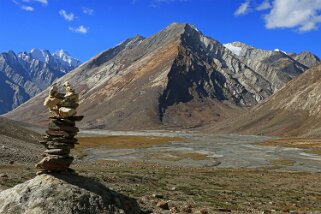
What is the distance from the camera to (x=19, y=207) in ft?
71.9

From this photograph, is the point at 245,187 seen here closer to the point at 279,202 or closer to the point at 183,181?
the point at 183,181

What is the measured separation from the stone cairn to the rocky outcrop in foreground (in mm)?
593

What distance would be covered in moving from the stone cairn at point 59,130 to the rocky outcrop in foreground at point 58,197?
1.95 feet

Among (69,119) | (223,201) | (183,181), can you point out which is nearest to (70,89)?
(69,119)

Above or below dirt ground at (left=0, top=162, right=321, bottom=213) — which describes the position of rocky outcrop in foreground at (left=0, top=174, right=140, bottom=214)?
above

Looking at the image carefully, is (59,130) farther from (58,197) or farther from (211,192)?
(211,192)

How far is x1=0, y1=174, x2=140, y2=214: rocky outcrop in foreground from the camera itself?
21875 millimetres

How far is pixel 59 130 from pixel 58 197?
3182mm

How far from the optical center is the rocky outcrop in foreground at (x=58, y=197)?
861 inches

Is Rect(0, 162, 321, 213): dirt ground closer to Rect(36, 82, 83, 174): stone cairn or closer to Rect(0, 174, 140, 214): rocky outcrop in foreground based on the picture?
Rect(0, 174, 140, 214): rocky outcrop in foreground

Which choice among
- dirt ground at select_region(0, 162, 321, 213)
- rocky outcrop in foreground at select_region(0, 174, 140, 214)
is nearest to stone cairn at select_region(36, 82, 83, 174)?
rocky outcrop in foreground at select_region(0, 174, 140, 214)

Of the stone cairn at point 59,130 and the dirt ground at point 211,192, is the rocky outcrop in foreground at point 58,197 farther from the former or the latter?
the dirt ground at point 211,192

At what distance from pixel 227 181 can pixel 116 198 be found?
30858mm

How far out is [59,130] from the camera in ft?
76.6
